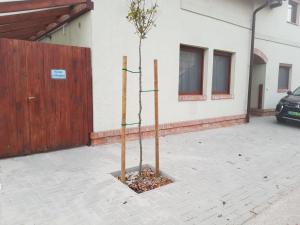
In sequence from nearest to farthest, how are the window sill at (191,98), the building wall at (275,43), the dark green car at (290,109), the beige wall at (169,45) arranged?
1. the beige wall at (169,45)
2. the window sill at (191,98)
3. the dark green car at (290,109)
4. the building wall at (275,43)

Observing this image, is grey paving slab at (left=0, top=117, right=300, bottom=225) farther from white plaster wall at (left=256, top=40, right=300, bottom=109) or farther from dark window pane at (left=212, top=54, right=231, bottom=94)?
white plaster wall at (left=256, top=40, right=300, bottom=109)

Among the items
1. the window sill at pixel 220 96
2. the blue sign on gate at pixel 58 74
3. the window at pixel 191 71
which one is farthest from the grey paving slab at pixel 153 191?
the window sill at pixel 220 96

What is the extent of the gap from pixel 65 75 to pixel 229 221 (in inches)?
156

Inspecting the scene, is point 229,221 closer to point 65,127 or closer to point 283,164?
point 283,164

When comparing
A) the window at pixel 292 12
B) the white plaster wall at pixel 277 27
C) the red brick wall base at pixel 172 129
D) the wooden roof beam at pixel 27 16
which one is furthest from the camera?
the window at pixel 292 12

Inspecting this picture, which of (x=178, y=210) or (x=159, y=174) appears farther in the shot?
(x=159, y=174)

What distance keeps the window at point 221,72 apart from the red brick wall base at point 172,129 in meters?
0.96

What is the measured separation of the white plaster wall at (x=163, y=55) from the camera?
532cm

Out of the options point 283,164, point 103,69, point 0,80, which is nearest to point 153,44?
point 103,69

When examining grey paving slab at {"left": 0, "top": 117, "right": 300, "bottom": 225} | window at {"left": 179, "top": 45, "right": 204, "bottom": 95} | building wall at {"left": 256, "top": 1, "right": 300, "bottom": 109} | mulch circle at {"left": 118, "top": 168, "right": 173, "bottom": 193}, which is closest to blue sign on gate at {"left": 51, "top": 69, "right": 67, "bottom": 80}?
grey paving slab at {"left": 0, "top": 117, "right": 300, "bottom": 225}

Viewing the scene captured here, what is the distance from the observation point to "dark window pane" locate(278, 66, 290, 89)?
35.6 ft

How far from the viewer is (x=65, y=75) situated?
16.4ft

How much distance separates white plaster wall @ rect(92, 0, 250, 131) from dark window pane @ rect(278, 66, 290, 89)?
322 cm

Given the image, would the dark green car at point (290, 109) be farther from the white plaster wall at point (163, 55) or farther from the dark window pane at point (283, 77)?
the dark window pane at point (283, 77)
